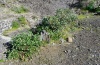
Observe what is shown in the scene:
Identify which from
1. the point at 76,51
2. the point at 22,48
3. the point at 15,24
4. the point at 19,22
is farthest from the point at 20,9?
the point at 76,51

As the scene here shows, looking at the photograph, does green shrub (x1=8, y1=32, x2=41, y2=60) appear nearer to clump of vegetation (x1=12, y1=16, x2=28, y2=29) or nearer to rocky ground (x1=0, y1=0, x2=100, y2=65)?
rocky ground (x1=0, y1=0, x2=100, y2=65)

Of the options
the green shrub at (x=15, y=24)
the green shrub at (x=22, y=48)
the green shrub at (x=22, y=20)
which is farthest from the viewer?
the green shrub at (x=22, y=20)

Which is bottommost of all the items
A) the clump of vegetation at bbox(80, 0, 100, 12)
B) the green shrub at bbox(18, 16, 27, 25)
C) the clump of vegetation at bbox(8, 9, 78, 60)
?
the clump of vegetation at bbox(80, 0, 100, 12)

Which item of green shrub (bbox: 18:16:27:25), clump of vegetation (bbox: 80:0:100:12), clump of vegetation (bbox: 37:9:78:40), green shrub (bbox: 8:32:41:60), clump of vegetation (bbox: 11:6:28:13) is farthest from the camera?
clump of vegetation (bbox: 80:0:100:12)

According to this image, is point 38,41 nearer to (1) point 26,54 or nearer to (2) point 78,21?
(1) point 26,54

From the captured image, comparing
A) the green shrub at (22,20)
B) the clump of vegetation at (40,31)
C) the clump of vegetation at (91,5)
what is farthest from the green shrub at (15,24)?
the clump of vegetation at (91,5)

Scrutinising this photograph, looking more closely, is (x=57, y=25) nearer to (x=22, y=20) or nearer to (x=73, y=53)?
(x=73, y=53)

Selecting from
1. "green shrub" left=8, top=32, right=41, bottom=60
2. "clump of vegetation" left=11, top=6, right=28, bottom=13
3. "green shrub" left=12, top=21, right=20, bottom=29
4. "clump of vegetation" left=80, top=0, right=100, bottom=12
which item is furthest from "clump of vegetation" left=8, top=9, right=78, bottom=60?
"clump of vegetation" left=80, top=0, right=100, bottom=12

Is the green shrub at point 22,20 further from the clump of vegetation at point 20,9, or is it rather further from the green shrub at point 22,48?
the green shrub at point 22,48

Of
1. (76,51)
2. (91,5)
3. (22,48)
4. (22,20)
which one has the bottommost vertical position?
(91,5)
